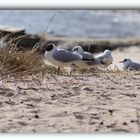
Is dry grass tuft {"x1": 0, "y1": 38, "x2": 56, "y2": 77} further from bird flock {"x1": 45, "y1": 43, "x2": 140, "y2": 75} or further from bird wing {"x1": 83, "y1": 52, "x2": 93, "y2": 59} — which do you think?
bird wing {"x1": 83, "y1": 52, "x2": 93, "y2": 59}

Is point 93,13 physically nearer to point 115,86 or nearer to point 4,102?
point 115,86

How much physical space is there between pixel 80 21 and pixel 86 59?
24 cm

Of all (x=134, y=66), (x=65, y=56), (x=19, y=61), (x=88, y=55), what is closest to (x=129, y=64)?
(x=134, y=66)

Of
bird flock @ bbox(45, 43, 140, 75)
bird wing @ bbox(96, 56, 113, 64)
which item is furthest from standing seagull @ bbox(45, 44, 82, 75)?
bird wing @ bbox(96, 56, 113, 64)

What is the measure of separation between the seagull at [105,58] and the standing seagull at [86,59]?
0.09 feet

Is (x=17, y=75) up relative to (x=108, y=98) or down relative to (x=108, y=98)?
up

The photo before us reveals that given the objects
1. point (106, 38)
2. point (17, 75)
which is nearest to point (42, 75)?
point (17, 75)

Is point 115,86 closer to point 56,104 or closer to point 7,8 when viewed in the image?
point 56,104

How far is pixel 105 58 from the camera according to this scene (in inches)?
146

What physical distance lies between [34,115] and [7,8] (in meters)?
0.57

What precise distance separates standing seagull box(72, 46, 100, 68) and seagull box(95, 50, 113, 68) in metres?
0.03

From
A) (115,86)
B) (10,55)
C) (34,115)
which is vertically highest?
(10,55)

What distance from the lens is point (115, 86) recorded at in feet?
12.0

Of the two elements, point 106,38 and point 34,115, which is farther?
point 106,38
